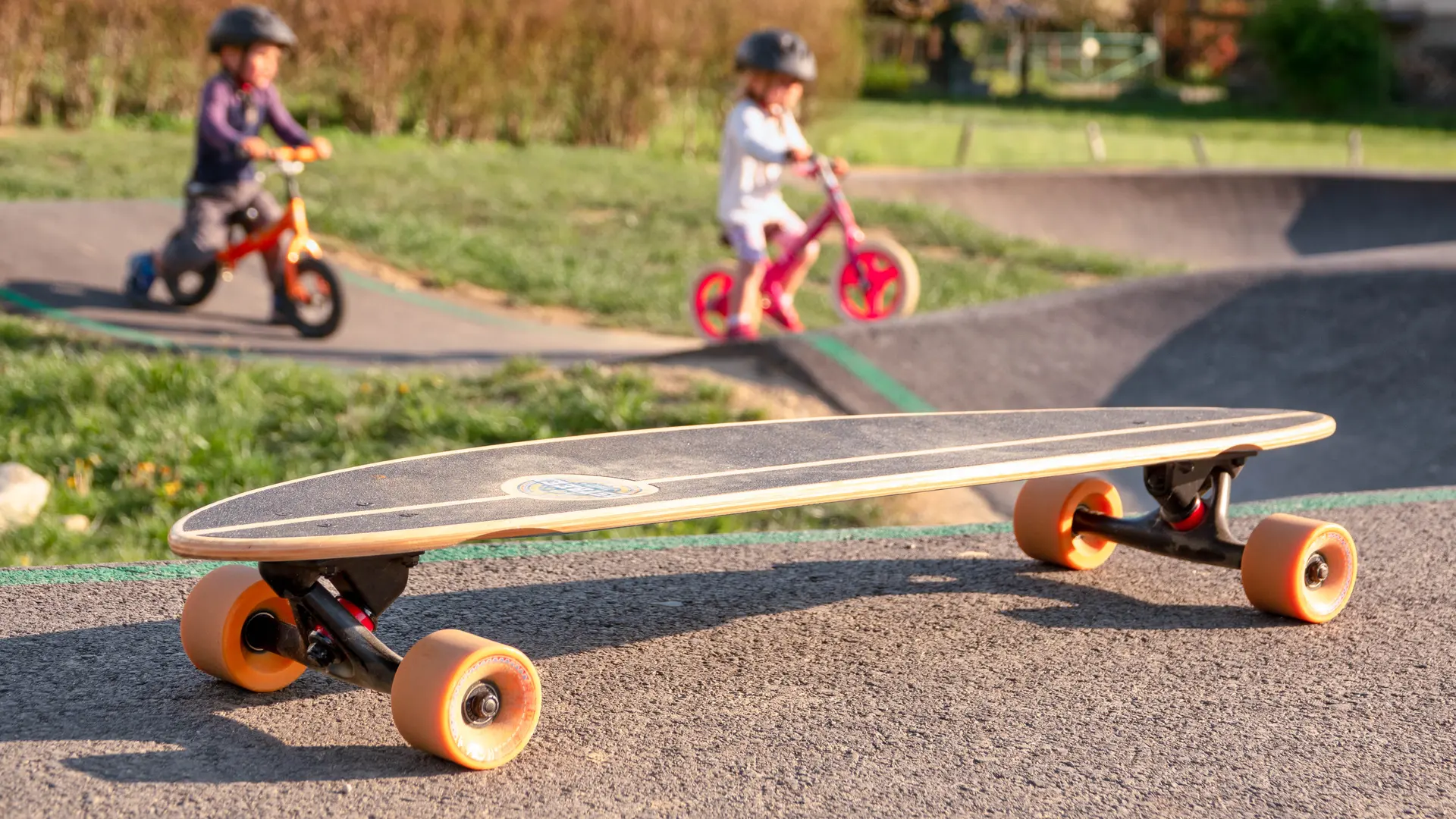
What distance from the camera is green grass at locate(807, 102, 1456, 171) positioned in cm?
2233

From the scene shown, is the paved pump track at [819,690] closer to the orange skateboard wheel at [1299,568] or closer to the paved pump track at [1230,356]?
the orange skateboard wheel at [1299,568]

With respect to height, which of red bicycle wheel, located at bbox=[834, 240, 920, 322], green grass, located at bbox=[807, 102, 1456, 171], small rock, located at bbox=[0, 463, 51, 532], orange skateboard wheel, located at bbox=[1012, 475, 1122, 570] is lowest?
small rock, located at bbox=[0, 463, 51, 532]

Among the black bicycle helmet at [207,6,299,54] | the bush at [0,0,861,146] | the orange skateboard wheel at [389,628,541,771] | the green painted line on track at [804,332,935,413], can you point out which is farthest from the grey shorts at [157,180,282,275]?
the bush at [0,0,861,146]

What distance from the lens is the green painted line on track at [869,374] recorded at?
21.8 ft

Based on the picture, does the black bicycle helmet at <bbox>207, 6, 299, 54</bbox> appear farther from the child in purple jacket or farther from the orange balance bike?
the orange balance bike

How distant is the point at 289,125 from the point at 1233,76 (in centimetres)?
3468

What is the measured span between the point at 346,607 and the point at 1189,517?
7.34 ft

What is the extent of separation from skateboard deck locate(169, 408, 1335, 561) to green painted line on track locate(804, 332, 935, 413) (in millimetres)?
2420

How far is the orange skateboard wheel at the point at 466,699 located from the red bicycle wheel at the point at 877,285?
537 centimetres

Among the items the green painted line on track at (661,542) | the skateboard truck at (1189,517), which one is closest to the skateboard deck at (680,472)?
the skateboard truck at (1189,517)

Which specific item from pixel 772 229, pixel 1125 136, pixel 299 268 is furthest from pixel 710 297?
pixel 1125 136

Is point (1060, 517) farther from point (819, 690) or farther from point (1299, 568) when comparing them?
point (819, 690)

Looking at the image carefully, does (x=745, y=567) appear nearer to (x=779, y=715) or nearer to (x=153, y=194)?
(x=779, y=715)

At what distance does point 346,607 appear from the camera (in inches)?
117
